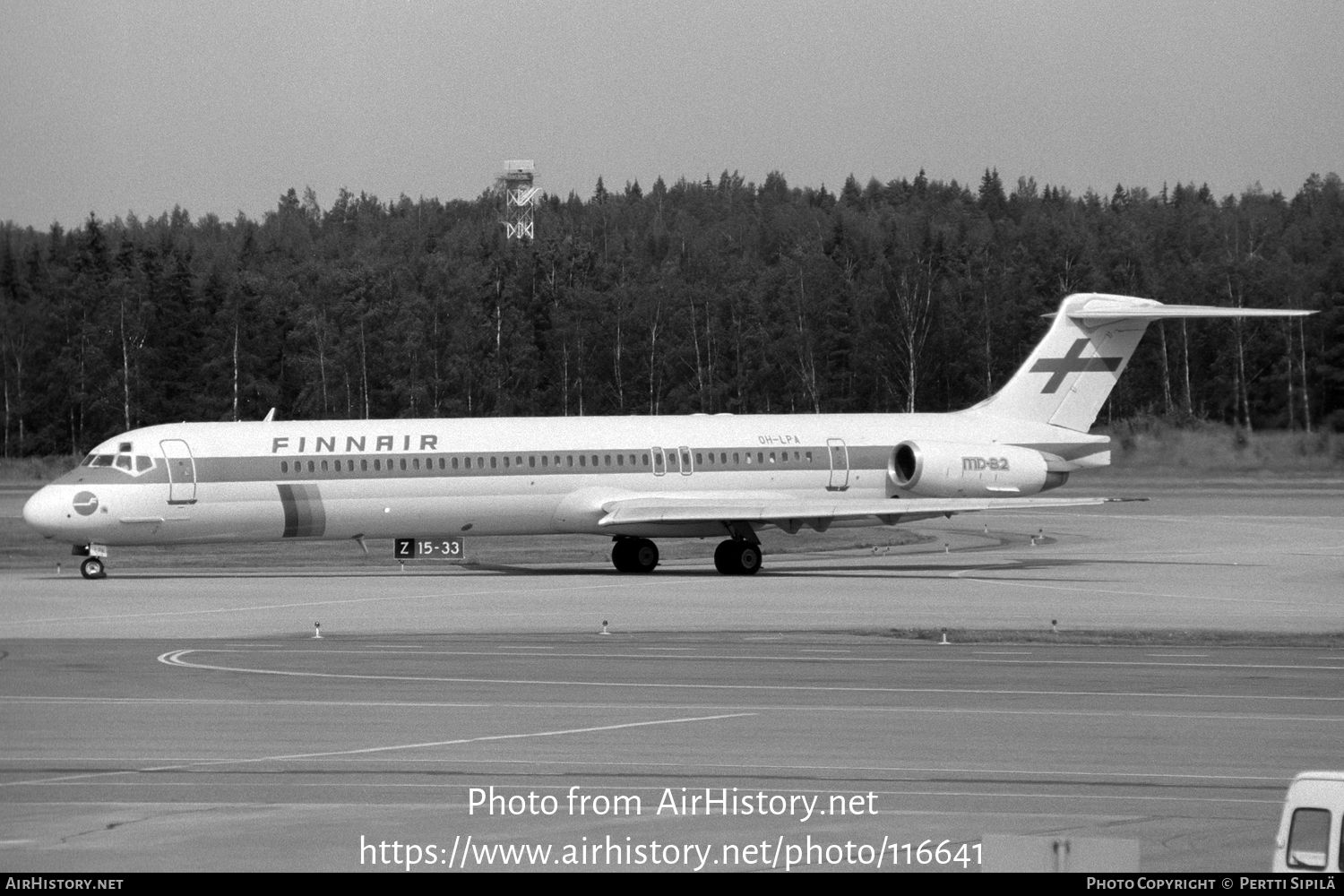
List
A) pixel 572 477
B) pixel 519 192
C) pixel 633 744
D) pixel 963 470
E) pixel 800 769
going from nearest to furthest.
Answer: pixel 800 769 < pixel 633 744 < pixel 572 477 < pixel 963 470 < pixel 519 192

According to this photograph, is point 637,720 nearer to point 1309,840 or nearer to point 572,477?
point 1309,840

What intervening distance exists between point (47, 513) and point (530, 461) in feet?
31.9

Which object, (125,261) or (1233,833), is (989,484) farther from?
(125,261)

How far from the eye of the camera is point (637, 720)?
17.2 m

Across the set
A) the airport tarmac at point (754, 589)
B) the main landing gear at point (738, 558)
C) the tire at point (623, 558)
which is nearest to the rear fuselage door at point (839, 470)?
the airport tarmac at point (754, 589)

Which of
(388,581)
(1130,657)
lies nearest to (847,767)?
(1130,657)

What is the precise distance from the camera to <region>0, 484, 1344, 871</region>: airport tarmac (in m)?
11.9

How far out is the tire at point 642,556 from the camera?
125 feet

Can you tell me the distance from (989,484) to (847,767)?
24725mm

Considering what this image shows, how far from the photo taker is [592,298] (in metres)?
96.2

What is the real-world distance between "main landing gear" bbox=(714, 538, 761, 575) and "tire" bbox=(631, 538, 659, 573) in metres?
1.64

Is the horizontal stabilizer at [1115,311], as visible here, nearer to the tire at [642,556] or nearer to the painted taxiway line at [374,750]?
the tire at [642,556]

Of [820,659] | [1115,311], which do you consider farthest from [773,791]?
[1115,311]

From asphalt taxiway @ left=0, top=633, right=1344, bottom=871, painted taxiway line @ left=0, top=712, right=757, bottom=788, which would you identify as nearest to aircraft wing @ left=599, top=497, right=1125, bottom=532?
asphalt taxiway @ left=0, top=633, right=1344, bottom=871
